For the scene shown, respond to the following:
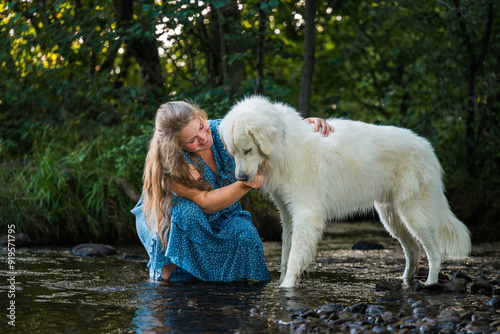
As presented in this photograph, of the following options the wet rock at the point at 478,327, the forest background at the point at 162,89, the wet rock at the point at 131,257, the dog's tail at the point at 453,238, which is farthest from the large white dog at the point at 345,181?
the forest background at the point at 162,89

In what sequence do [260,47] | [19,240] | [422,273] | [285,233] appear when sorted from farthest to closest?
[260,47]
[19,240]
[422,273]
[285,233]

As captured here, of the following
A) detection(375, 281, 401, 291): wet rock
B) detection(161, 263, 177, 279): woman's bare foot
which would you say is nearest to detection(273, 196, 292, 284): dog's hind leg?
detection(375, 281, 401, 291): wet rock

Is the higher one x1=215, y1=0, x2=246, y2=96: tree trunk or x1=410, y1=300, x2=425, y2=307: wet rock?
x1=215, y1=0, x2=246, y2=96: tree trunk

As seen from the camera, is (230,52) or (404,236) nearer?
(404,236)

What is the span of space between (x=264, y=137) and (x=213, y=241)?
959 mm

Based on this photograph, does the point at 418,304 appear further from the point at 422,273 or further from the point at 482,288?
the point at 422,273

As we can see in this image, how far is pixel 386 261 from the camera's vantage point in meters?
5.37

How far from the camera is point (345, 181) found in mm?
4211

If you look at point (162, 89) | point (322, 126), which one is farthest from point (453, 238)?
point (162, 89)

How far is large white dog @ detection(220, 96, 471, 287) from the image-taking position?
13.0 feet

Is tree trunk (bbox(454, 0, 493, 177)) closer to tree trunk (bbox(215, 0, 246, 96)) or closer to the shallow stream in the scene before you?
the shallow stream

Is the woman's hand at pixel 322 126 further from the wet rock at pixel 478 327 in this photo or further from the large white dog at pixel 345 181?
the wet rock at pixel 478 327

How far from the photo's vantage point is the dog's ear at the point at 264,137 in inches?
145

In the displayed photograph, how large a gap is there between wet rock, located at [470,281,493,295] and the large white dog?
0.41 meters
